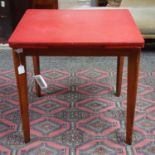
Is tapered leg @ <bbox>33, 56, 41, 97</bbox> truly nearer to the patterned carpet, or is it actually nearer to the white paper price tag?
the patterned carpet

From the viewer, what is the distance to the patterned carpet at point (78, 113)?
5.63 ft

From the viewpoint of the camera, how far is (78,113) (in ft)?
6.54

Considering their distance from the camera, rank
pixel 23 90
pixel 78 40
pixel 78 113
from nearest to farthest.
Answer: pixel 78 40 < pixel 23 90 < pixel 78 113

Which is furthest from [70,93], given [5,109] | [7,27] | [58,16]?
[7,27]

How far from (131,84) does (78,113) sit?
54 cm

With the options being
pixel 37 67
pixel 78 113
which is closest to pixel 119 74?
pixel 78 113

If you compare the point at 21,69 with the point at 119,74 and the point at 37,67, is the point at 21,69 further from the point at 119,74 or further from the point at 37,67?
the point at 119,74

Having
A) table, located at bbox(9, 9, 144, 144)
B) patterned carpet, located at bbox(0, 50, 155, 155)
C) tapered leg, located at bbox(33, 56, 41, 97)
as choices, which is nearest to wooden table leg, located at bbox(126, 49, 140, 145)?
table, located at bbox(9, 9, 144, 144)

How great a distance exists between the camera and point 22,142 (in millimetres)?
1751

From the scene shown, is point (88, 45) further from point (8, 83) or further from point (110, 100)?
point (8, 83)

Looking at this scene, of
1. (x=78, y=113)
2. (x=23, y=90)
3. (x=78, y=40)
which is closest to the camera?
(x=78, y=40)

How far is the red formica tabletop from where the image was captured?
1446 millimetres

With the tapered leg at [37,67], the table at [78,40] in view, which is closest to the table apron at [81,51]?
the table at [78,40]

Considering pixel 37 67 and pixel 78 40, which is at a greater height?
pixel 78 40
